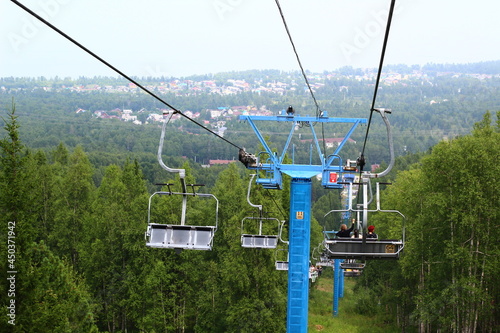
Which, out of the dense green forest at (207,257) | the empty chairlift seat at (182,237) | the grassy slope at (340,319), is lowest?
the grassy slope at (340,319)

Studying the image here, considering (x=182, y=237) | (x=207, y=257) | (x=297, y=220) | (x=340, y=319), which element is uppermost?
(x=182, y=237)

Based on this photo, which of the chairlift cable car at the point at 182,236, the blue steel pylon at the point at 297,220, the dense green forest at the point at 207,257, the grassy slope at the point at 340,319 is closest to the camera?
the chairlift cable car at the point at 182,236

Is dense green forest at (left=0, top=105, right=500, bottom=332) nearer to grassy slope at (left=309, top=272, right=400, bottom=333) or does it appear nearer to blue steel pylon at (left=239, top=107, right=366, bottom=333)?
grassy slope at (left=309, top=272, right=400, bottom=333)

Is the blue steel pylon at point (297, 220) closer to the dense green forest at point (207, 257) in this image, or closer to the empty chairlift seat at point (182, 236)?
Answer: the dense green forest at point (207, 257)

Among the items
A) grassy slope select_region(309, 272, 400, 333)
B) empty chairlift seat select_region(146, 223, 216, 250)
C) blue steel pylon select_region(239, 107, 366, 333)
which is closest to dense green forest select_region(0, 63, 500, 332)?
grassy slope select_region(309, 272, 400, 333)

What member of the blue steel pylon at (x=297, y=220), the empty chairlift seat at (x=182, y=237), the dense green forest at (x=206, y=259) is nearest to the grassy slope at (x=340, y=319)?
the dense green forest at (x=206, y=259)

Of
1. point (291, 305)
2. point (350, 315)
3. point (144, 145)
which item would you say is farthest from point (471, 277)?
point (144, 145)

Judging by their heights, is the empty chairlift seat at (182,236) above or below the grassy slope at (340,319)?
above

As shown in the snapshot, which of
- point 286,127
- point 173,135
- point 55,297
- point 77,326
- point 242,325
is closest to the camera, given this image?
point 55,297

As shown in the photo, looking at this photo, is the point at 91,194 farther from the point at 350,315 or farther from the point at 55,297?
the point at 55,297

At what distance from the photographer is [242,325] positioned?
29625 millimetres

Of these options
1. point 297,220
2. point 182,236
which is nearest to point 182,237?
point 182,236

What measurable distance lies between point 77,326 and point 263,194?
415 inches

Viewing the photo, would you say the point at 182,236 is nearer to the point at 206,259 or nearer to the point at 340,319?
the point at 206,259
